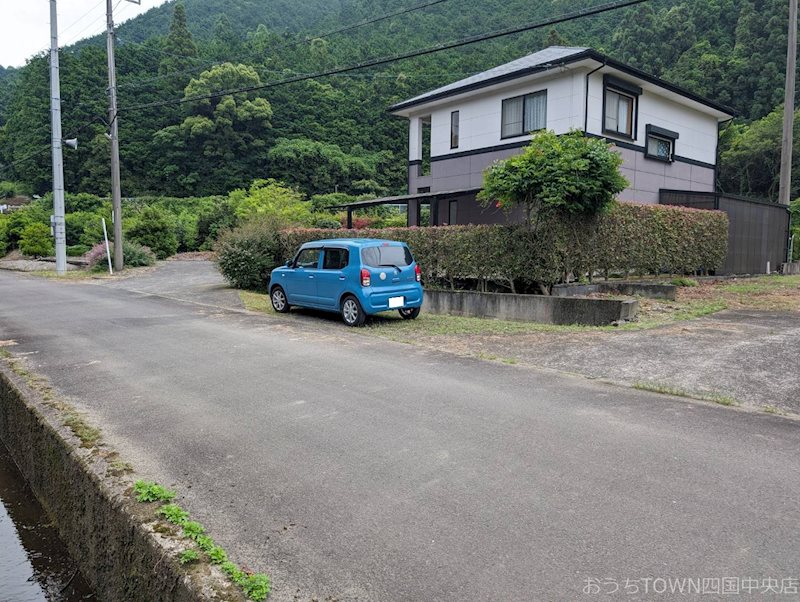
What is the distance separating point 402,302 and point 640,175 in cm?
1396

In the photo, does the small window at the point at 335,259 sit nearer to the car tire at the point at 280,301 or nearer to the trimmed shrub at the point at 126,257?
the car tire at the point at 280,301

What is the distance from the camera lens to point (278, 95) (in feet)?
220

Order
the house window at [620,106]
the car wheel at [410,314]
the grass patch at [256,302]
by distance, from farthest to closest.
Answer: the house window at [620,106] → the grass patch at [256,302] → the car wheel at [410,314]

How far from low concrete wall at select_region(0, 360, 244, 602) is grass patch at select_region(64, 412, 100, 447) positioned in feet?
0.20

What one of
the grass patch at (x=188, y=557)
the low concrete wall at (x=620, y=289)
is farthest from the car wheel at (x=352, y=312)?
the grass patch at (x=188, y=557)

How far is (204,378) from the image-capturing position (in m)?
6.96

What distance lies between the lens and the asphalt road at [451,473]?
2.90m

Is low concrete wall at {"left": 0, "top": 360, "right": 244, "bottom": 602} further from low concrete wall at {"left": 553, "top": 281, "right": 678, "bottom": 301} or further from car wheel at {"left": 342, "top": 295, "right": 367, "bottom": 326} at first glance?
low concrete wall at {"left": 553, "top": 281, "right": 678, "bottom": 301}

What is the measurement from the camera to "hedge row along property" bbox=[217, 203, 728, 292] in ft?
42.8

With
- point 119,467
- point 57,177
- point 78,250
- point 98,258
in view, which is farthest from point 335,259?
point 78,250

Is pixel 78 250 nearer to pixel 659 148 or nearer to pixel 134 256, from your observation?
pixel 134 256

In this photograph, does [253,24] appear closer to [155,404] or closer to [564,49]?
[564,49]

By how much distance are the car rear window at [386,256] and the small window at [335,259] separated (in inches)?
16.3

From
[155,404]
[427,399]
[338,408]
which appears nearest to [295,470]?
[338,408]
